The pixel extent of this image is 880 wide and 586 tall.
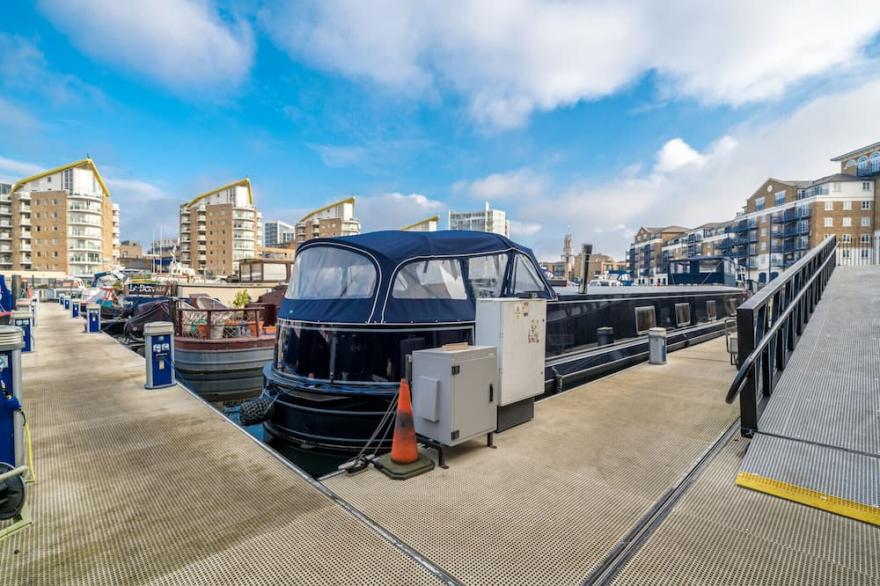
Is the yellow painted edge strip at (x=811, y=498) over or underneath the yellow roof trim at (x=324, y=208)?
underneath

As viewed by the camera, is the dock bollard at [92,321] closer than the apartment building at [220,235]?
Yes

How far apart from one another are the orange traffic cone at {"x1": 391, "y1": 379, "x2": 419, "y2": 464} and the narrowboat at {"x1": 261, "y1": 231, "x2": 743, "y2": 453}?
1.15m

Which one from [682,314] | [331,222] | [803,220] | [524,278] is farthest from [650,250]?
[524,278]

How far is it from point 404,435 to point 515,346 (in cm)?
155

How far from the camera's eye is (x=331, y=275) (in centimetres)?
593

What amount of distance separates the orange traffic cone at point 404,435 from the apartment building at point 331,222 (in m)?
102

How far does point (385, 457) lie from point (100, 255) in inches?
3367

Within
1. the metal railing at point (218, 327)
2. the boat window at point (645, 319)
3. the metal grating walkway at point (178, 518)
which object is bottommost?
the metal grating walkway at point (178, 518)

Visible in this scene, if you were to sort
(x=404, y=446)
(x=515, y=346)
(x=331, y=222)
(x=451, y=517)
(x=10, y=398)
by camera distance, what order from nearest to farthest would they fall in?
(x=451, y=517) < (x=10, y=398) < (x=404, y=446) < (x=515, y=346) < (x=331, y=222)

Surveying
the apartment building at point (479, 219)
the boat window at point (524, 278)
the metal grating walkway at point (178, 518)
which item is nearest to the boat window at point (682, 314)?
the boat window at point (524, 278)

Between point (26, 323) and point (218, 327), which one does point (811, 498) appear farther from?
point (26, 323)

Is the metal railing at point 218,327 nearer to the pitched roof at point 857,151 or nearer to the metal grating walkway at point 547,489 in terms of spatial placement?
the metal grating walkway at point 547,489

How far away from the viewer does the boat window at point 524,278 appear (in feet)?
20.8

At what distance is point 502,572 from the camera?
2.45 m
